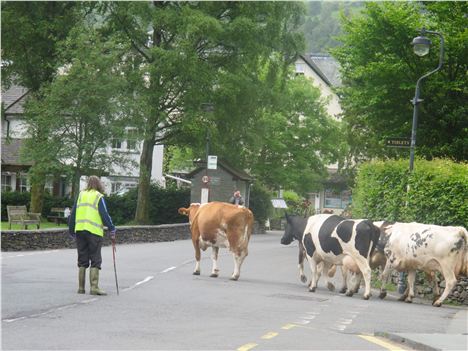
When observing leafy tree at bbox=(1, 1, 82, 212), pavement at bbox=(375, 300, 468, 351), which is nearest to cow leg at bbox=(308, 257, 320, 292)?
pavement at bbox=(375, 300, 468, 351)

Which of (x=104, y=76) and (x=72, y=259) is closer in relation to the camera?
(x=72, y=259)

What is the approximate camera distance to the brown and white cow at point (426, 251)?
62.5 feet

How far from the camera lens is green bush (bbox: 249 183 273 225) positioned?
61344 millimetres

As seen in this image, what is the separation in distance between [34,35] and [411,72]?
2118 centimetres

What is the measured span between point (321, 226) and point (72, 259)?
822 centimetres

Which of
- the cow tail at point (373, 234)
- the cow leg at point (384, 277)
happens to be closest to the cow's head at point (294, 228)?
the cow leg at point (384, 277)

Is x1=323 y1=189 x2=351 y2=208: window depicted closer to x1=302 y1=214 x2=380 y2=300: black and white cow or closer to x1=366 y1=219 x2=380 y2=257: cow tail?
x1=302 y1=214 x2=380 y2=300: black and white cow

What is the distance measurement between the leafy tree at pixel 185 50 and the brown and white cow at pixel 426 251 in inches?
994

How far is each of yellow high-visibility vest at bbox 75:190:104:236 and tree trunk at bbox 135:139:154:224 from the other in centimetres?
3301

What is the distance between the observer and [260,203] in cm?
6178

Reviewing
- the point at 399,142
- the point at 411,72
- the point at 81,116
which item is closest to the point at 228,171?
the point at 81,116

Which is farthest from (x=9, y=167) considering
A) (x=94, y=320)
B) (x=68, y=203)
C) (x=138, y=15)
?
(x=94, y=320)

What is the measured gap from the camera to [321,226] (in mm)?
20734

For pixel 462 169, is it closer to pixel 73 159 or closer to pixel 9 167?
pixel 73 159
